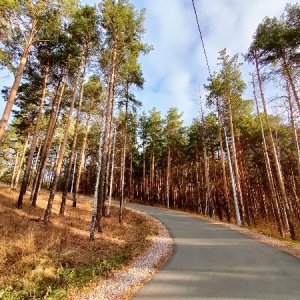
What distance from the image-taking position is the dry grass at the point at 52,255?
5.67m

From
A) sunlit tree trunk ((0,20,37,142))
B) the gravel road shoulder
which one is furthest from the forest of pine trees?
the gravel road shoulder

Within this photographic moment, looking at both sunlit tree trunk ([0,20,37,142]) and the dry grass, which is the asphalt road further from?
sunlit tree trunk ([0,20,37,142])

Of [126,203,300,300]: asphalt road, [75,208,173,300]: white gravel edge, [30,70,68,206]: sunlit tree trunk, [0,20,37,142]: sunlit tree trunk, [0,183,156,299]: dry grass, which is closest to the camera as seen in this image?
[126,203,300,300]: asphalt road

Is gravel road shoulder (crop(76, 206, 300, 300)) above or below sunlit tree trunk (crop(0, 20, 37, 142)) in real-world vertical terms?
below

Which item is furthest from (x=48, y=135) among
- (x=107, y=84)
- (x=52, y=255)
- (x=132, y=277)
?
(x=132, y=277)

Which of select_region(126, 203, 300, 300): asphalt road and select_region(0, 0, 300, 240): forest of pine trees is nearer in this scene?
select_region(126, 203, 300, 300): asphalt road

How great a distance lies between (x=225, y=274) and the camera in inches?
250

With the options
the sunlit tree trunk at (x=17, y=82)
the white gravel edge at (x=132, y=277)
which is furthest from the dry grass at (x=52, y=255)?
the sunlit tree trunk at (x=17, y=82)

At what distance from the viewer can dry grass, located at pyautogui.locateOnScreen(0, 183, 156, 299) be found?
5672 millimetres

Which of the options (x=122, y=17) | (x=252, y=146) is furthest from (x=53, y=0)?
(x=252, y=146)

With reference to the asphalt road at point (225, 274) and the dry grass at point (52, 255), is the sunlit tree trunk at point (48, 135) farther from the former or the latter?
the asphalt road at point (225, 274)

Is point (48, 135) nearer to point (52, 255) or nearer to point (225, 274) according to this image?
point (52, 255)

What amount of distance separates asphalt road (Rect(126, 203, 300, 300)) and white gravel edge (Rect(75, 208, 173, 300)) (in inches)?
10.9

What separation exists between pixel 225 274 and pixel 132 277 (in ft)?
8.41
